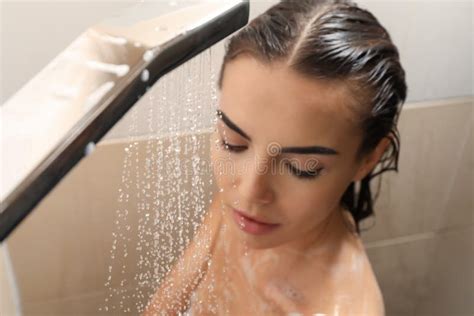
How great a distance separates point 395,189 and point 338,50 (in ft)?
1.60

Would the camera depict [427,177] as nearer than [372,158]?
No

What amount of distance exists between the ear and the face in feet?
0.06

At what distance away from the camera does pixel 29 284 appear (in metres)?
0.84

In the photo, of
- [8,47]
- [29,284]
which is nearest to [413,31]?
[8,47]

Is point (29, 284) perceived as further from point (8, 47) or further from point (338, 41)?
point (338, 41)

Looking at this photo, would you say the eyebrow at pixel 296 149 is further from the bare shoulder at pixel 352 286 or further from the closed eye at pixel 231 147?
the bare shoulder at pixel 352 286

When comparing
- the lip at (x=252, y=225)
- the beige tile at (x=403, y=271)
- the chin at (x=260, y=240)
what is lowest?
the beige tile at (x=403, y=271)

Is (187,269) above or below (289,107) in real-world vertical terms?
below

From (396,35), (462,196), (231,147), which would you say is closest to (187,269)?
(231,147)

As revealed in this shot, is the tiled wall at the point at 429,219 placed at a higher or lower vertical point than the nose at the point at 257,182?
lower

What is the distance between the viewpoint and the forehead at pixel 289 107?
0.59 meters

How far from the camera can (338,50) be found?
1.96 feet

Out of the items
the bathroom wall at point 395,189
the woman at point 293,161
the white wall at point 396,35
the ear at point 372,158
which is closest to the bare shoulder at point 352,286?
the woman at point 293,161

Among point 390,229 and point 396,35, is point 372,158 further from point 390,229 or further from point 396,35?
point 390,229
